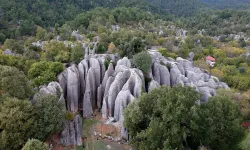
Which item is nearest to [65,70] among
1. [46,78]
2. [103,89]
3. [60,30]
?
[46,78]

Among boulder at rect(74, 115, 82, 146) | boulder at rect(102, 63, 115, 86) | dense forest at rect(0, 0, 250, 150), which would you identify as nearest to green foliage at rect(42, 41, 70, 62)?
dense forest at rect(0, 0, 250, 150)

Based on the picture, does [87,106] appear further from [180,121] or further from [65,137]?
[180,121]

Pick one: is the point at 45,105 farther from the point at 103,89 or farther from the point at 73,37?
the point at 73,37

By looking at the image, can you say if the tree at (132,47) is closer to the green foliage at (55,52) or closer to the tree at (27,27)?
the green foliage at (55,52)

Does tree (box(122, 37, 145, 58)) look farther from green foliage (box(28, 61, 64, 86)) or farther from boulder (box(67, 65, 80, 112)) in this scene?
boulder (box(67, 65, 80, 112))

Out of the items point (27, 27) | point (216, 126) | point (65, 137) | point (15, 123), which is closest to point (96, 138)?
point (65, 137)
